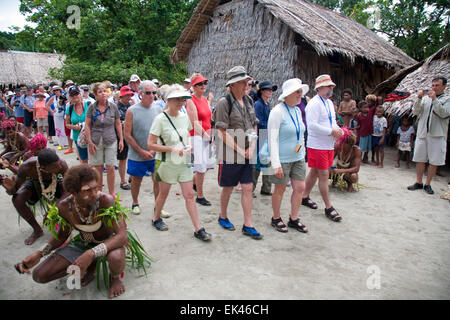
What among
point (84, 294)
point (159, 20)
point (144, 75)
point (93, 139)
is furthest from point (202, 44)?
point (84, 294)

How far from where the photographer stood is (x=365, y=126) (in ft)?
24.7

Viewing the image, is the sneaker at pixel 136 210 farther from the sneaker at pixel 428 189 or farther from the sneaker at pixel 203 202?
the sneaker at pixel 428 189

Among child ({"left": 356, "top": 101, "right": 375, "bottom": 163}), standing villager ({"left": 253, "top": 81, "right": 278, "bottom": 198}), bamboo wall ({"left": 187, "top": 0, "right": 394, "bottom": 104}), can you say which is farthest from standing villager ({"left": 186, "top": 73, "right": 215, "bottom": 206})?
bamboo wall ({"left": 187, "top": 0, "right": 394, "bottom": 104})

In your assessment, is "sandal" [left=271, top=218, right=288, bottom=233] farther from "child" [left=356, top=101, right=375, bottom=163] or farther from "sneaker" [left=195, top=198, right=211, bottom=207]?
"child" [left=356, top=101, right=375, bottom=163]

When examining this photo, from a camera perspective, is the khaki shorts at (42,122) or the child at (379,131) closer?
the child at (379,131)

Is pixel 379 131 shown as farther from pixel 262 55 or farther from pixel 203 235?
pixel 203 235

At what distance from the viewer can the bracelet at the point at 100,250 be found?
245 centimetres

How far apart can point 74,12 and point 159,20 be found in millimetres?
4719

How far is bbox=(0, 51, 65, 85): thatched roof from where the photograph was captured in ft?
71.9

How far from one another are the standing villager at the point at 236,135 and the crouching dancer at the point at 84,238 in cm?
139

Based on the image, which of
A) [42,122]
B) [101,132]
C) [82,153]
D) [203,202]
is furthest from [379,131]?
[42,122]

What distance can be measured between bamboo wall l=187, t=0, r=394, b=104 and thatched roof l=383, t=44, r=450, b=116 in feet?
7.39

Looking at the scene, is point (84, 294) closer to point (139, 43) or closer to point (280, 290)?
point (280, 290)

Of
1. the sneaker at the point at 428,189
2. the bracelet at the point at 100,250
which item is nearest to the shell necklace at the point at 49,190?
the bracelet at the point at 100,250
